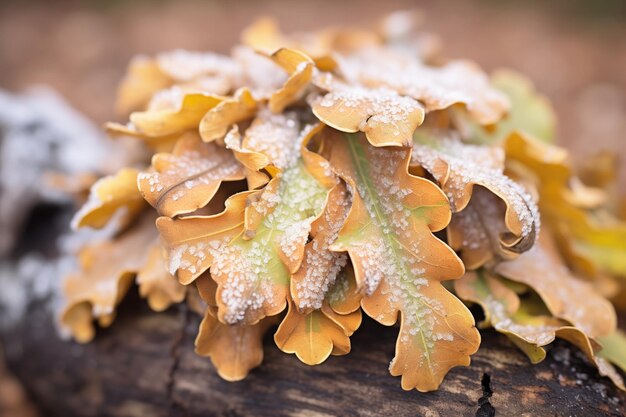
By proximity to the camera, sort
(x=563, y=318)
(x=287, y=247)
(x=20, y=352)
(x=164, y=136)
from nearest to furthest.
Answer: (x=287, y=247) → (x=563, y=318) → (x=164, y=136) → (x=20, y=352)

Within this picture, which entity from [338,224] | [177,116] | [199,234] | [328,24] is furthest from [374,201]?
[328,24]

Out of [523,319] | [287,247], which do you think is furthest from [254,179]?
[523,319]

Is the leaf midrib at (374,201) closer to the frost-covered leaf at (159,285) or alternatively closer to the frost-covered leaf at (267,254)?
the frost-covered leaf at (267,254)

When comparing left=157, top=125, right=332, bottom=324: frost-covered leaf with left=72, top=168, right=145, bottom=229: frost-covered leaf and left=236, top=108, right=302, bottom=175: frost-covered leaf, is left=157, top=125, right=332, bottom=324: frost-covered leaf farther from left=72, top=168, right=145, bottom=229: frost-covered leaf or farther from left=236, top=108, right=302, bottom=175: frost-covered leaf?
left=72, top=168, right=145, bottom=229: frost-covered leaf

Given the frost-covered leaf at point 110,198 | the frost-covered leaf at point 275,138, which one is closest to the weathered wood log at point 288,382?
the frost-covered leaf at point 110,198

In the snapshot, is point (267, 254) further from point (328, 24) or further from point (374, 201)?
point (328, 24)

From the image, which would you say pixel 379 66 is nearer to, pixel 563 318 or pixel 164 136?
pixel 164 136
